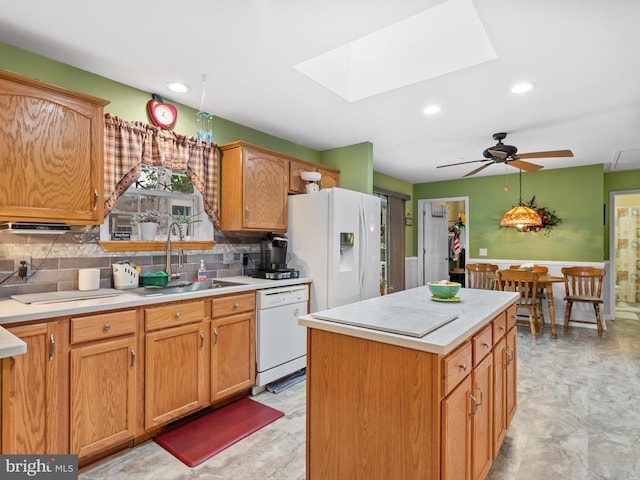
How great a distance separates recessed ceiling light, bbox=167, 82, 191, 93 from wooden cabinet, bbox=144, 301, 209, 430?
62.8 inches

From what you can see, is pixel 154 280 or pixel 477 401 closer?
pixel 477 401

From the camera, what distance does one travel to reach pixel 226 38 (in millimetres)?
2068

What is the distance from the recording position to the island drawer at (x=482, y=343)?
155 centimetres

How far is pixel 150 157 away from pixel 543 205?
219 inches

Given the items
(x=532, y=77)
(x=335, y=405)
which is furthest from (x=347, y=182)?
(x=335, y=405)

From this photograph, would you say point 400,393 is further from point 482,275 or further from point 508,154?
point 482,275

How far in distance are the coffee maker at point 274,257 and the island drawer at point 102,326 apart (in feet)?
4.31

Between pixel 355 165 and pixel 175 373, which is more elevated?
pixel 355 165

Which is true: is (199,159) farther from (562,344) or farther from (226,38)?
(562,344)

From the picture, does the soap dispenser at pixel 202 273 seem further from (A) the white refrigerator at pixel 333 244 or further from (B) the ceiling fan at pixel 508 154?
(B) the ceiling fan at pixel 508 154

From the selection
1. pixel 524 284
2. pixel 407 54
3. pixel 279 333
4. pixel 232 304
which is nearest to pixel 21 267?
pixel 232 304

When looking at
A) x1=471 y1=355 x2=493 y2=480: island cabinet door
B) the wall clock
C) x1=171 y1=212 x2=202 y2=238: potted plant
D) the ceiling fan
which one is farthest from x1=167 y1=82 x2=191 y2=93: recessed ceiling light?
the ceiling fan

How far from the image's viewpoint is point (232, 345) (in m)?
2.67

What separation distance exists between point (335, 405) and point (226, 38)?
80.3 inches
